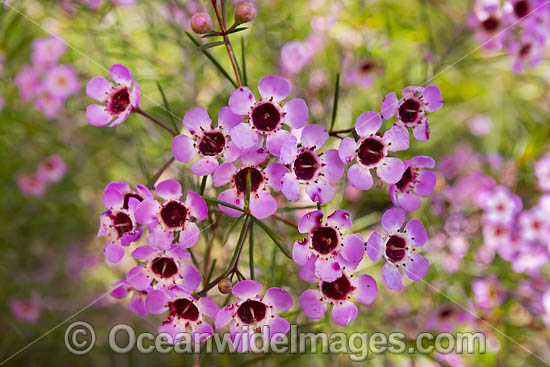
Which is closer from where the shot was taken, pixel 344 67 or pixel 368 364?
pixel 368 364

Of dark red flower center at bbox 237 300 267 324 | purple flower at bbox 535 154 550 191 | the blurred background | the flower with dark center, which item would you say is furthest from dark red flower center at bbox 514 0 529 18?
dark red flower center at bbox 237 300 267 324

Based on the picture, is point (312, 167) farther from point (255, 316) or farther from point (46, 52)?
point (46, 52)

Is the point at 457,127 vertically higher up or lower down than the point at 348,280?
higher up

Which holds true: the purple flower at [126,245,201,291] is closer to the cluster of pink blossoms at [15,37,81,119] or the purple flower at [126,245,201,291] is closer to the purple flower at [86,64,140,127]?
the purple flower at [86,64,140,127]

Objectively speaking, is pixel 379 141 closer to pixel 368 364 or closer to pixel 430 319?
pixel 368 364

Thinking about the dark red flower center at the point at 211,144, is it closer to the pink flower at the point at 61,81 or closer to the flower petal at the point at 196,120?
the flower petal at the point at 196,120

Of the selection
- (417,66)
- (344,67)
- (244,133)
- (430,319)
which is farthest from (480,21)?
(244,133)

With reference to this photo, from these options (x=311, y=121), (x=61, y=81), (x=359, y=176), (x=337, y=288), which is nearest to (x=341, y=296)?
(x=337, y=288)
